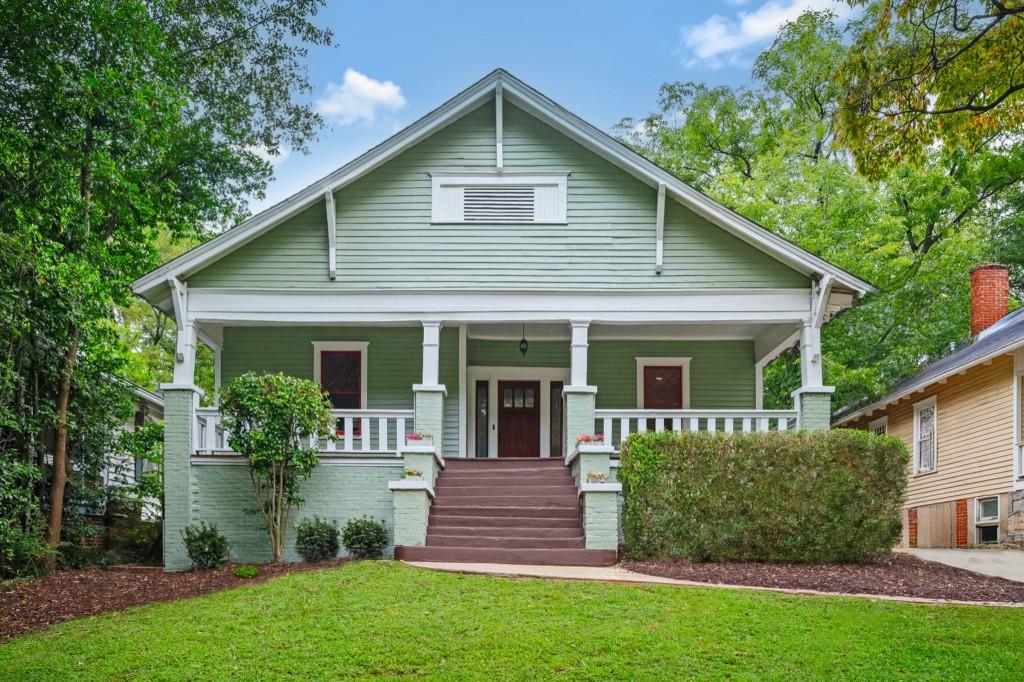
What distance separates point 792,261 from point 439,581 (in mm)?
7842

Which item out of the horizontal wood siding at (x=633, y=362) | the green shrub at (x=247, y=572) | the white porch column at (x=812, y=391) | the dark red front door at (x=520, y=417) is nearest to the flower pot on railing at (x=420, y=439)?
the green shrub at (x=247, y=572)

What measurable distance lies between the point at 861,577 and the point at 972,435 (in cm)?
878

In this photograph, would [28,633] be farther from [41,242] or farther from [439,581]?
[41,242]

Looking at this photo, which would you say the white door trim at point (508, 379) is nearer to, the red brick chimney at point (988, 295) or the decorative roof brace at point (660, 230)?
the decorative roof brace at point (660, 230)

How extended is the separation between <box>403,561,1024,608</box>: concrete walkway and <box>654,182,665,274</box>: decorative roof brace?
513 centimetres

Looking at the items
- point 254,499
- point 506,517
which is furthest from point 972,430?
point 254,499

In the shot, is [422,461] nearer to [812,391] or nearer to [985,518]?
[812,391]

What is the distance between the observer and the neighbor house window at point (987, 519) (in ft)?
61.5

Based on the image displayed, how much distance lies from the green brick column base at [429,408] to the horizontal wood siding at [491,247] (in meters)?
1.68

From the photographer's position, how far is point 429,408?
15492 mm

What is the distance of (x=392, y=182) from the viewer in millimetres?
16312

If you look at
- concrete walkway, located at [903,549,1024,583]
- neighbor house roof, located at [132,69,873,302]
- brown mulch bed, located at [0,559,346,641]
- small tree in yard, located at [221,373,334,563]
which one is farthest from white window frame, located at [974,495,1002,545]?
small tree in yard, located at [221,373,334,563]

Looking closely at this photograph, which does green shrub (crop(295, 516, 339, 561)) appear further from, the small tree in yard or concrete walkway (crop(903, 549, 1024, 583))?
concrete walkway (crop(903, 549, 1024, 583))

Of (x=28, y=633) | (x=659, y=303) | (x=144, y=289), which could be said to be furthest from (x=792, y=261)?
(x=28, y=633)
